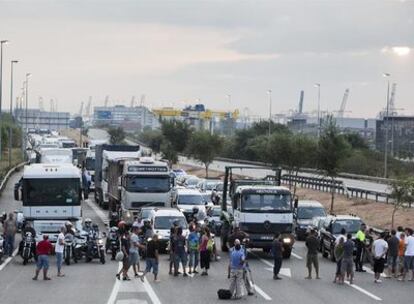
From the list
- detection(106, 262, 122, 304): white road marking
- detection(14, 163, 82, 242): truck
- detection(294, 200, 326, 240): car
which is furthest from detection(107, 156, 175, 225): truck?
detection(106, 262, 122, 304): white road marking

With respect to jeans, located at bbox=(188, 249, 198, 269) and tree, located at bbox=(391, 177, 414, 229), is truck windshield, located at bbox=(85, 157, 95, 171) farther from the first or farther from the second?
jeans, located at bbox=(188, 249, 198, 269)

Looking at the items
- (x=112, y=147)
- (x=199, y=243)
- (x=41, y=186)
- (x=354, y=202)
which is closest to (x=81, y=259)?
(x=41, y=186)

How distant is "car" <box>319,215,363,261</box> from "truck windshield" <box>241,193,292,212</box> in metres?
2.16

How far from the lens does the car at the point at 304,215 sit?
43.0 meters

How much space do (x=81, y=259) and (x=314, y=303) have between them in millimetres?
11992

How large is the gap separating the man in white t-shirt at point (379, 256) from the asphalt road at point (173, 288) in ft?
1.20

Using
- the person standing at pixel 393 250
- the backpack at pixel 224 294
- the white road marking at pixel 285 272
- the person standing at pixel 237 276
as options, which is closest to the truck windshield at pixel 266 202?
the white road marking at pixel 285 272

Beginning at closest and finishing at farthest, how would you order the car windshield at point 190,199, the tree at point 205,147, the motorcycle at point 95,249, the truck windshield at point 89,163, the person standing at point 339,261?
the person standing at point 339,261, the motorcycle at point 95,249, the car windshield at point 190,199, the truck windshield at point 89,163, the tree at point 205,147

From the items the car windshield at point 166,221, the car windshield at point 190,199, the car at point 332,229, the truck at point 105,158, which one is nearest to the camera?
the car at point 332,229

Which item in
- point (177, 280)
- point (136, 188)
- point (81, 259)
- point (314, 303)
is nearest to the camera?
point (314, 303)

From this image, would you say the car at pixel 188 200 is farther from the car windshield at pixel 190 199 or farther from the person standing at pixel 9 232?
the person standing at pixel 9 232

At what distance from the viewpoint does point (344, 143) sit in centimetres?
5744

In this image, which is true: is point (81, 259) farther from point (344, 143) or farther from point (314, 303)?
point (344, 143)

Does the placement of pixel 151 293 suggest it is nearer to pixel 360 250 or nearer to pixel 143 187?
pixel 360 250
